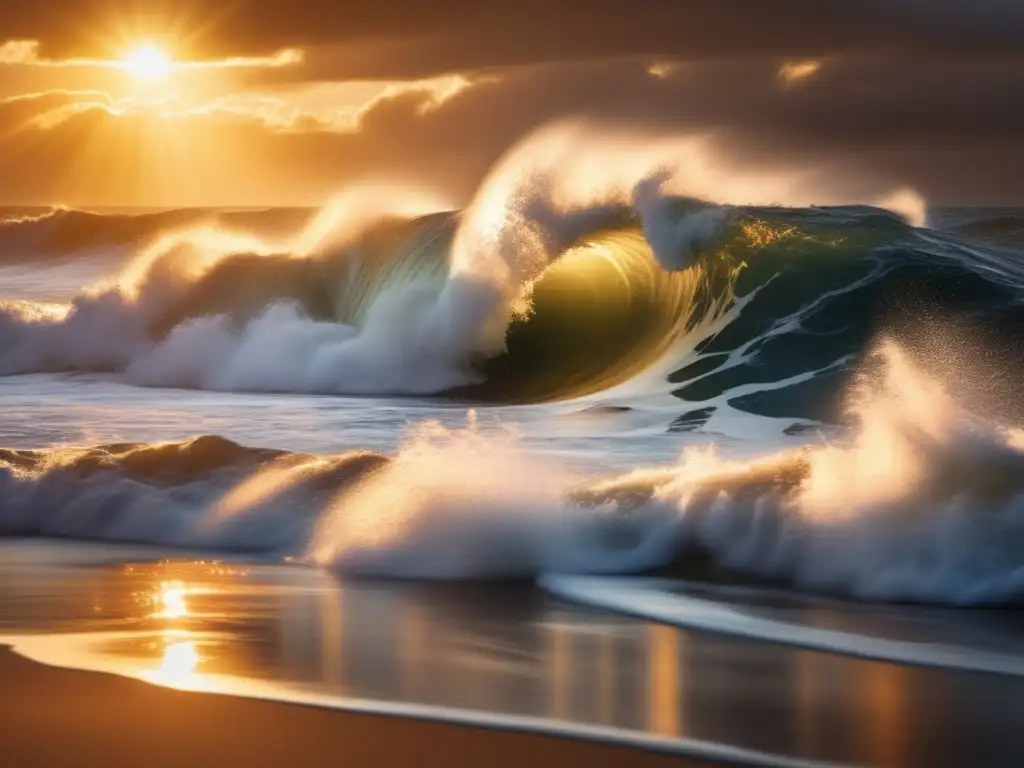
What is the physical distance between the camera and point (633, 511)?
8414mm

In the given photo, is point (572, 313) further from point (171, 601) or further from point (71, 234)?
point (71, 234)

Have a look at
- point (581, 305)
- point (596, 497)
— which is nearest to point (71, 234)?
point (581, 305)

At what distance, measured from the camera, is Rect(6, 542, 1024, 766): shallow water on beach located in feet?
16.9

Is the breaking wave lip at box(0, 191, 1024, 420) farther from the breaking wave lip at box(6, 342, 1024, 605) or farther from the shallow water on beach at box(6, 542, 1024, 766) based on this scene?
the shallow water on beach at box(6, 542, 1024, 766)

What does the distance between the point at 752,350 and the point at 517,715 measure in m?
11.4

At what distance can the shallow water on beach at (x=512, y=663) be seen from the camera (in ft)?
16.9

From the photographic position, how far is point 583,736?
5.08 metres

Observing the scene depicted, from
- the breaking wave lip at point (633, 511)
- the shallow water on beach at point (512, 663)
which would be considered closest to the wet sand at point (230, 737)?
the shallow water on beach at point (512, 663)

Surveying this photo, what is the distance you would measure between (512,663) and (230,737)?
143 cm

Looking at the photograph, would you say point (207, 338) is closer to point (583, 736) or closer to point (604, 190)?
point (604, 190)

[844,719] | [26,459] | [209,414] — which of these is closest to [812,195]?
[209,414]

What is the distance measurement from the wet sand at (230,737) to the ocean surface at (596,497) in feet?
0.60

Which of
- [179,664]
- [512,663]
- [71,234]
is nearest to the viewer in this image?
[179,664]

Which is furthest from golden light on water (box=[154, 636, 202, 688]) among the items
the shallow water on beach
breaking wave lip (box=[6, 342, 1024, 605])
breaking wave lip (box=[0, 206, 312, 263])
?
breaking wave lip (box=[0, 206, 312, 263])
